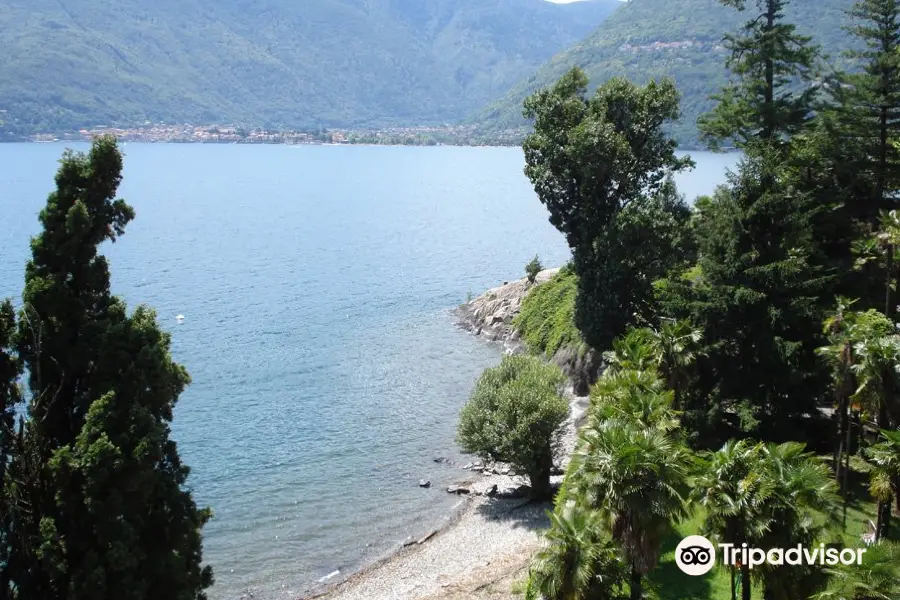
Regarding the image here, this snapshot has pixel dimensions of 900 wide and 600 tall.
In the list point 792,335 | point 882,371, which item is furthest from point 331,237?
point 882,371

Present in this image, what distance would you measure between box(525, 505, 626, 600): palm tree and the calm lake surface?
17.6m

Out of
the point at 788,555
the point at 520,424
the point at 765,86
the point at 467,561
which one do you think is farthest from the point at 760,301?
the point at 765,86

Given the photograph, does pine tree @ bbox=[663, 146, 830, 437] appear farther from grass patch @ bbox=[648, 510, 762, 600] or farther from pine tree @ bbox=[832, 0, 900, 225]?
pine tree @ bbox=[832, 0, 900, 225]

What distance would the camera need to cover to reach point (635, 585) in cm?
2084

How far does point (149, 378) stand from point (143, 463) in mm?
2622

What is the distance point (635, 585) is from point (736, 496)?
3.83 meters

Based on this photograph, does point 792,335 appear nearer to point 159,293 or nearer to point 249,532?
point 249,532

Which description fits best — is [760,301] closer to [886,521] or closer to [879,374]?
[879,374]

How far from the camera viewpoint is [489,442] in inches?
1538

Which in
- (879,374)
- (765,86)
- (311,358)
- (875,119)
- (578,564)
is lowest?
(311,358)

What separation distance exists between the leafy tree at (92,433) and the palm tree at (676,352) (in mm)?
19879

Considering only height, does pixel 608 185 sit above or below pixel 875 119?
below

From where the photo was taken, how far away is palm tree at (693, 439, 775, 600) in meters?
18.8

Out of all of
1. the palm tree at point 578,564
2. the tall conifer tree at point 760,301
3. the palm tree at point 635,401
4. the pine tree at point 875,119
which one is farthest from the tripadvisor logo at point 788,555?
the pine tree at point 875,119
